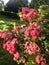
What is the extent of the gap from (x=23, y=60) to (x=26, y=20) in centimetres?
171

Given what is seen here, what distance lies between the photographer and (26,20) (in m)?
8.63

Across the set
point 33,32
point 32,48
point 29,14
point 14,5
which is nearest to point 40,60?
point 32,48

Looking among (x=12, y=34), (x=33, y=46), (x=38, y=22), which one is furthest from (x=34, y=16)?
(x=33, y=46)

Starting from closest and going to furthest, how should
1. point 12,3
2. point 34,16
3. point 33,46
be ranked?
point 33,46 → point 34,16 → point 12,3

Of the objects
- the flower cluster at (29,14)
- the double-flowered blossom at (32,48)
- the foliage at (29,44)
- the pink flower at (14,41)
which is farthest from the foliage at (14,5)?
the double-flowered blossom at (32,48)

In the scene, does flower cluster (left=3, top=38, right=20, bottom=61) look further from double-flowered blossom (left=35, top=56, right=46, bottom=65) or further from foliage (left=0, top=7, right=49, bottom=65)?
double-flowered blossom (left=35, top=56, right=46, bottom=65)

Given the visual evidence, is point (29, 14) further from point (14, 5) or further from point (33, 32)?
point (14, 5)

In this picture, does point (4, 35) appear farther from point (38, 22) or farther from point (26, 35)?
point (38, 22)

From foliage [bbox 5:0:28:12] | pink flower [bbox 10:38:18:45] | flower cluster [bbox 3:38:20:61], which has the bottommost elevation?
foliage [bbox 5:0:28:12]

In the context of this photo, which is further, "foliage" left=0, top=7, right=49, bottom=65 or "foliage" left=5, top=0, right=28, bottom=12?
"foliage" left=5, top=0, right=28, bottom=12

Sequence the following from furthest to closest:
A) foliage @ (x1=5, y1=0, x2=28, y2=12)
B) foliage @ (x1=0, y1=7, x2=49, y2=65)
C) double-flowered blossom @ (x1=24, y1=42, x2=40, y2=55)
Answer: foliage @ (x1=5, y1=0, x2=28, y2=12), foliage @ (x1=0, y1=7, x2=49, y2=65), double-flowered blossom @ (x1=24, y1=42, x2=40, y2=55)

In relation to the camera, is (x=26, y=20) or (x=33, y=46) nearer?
(x=33, y=46)

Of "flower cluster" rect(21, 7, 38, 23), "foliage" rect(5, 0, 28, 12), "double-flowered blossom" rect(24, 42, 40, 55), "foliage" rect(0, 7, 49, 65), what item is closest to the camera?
"double-flowered blossom" rect(24, 42, 40, 55)

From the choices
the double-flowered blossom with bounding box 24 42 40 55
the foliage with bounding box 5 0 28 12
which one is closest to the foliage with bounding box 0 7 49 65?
the double-flowered blossom with bounding box 24 42 40 55
